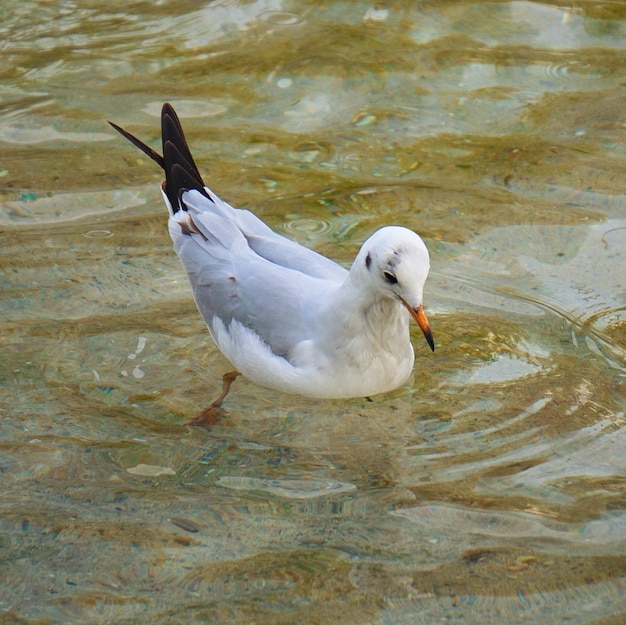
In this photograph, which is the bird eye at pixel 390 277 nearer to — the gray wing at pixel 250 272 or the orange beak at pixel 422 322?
the orange beak at pixel 422 322

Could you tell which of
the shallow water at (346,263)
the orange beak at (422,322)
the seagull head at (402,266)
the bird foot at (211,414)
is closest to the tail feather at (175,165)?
the shallow water at (346,263)

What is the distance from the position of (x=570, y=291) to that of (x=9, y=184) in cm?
348

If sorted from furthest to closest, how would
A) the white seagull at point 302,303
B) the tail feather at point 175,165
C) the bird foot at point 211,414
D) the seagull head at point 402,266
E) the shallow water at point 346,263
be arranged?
the tail feather at point 175,165 < the bird foot at point 211,414 < the white seagull at point 302,303 < the seagull head at point 402,266 < the shallow water at point 346,263

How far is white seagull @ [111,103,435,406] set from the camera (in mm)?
4445

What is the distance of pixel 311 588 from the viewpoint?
12.5ft

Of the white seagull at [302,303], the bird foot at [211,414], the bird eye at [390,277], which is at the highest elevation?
the bird eye at [390,277]

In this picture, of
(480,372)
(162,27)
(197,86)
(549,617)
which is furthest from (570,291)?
(162,27)

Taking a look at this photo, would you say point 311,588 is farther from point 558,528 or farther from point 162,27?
point 162,27

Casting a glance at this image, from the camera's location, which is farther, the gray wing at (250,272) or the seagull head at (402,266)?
the gray wing at (250,272)

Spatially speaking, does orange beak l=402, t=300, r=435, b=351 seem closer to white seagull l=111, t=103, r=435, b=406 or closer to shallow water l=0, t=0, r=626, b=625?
white seagull l=111, t=103, r=435, b=406

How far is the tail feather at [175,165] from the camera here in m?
5.61

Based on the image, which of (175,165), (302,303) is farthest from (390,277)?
(175,165)

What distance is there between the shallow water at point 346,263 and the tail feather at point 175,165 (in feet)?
1.73

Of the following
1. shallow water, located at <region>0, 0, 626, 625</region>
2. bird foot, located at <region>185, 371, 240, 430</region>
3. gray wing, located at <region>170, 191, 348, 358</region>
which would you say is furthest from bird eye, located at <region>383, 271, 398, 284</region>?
bird foot, located at <region>185, 371, 240, 430</region>
